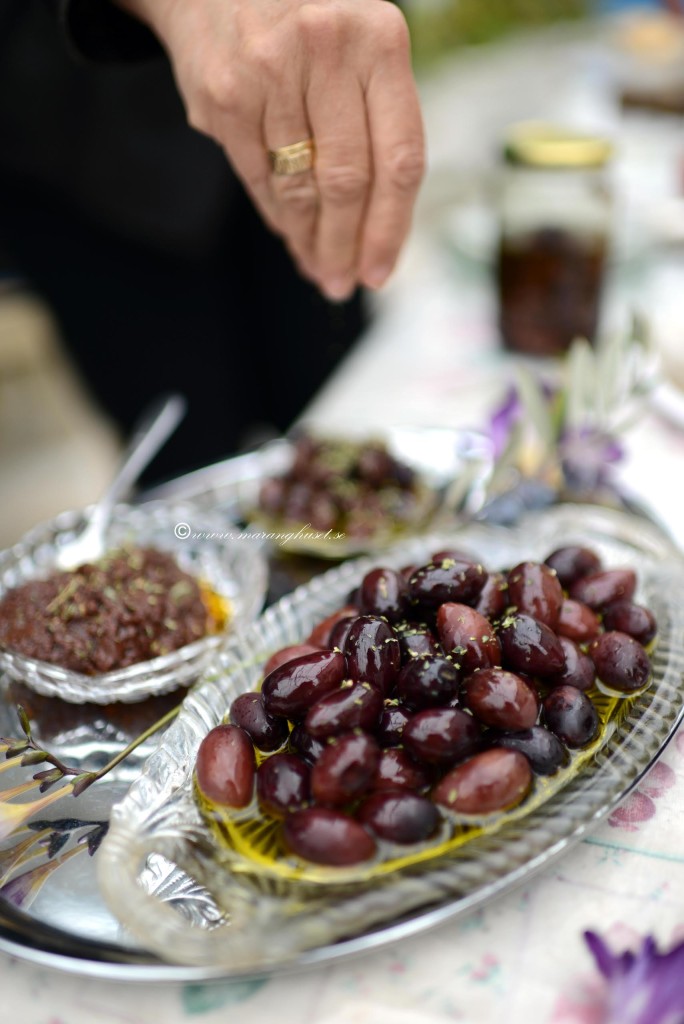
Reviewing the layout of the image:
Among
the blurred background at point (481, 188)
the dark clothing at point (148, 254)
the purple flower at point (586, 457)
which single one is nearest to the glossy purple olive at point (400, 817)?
the purple flower at point (586, 457)

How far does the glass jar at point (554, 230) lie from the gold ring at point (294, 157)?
436 mm

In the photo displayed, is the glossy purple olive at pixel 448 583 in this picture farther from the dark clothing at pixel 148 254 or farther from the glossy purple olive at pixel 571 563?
the dark clothing at pixel 148 254

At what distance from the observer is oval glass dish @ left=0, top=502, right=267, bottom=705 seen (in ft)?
2.07

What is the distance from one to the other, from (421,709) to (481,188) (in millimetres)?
1495

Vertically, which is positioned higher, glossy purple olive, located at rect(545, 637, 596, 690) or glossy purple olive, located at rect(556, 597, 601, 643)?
glossy purple olive, located at rect(545, 637, 596, 690)

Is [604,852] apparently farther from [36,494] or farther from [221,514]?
[36,494]

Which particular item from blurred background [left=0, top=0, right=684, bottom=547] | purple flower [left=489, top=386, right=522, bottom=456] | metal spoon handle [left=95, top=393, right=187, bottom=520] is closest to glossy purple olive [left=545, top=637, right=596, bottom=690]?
purple flower [left=489, top=386, right=522, bottom=456]

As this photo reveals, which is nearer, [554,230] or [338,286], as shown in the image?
[338,286]

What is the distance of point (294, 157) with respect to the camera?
0.71m

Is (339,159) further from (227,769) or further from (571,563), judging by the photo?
(227,769)

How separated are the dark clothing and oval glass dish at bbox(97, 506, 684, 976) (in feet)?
3.28

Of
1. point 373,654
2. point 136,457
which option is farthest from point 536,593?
point 136,457

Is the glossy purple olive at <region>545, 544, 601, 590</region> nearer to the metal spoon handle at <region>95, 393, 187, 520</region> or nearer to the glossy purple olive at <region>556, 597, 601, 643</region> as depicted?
the glossy purple olive at <region>556, 597, 601, 643</region>

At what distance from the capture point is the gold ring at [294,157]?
0.70 m
